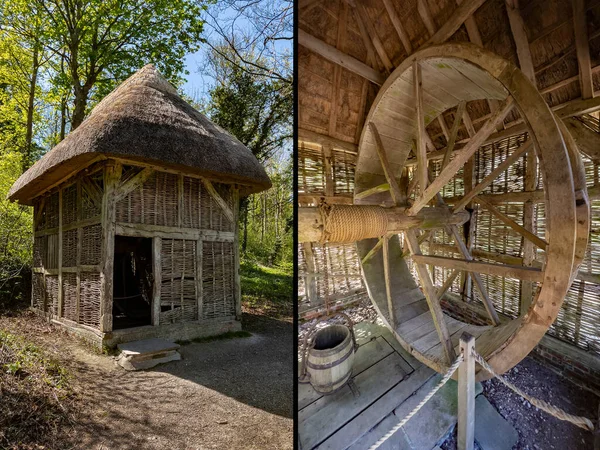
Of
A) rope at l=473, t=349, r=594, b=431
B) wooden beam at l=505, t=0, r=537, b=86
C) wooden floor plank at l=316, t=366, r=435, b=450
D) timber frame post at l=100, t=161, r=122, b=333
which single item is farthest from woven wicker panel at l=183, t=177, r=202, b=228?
wooden beam at l=505, t=0, r=537, b=86

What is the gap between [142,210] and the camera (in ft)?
7.39

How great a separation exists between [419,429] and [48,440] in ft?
6.07

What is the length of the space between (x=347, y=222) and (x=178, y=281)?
1803 mm

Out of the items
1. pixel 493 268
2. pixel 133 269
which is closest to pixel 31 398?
pixel 493 268

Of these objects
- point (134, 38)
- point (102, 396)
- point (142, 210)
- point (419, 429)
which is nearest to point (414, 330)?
point (419, 429)

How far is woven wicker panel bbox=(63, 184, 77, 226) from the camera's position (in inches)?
85.6

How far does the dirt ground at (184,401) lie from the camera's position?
1.46 metres

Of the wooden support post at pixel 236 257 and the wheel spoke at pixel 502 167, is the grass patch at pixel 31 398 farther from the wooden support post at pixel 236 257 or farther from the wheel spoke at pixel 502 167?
the wheel spoke at pixel 502 167

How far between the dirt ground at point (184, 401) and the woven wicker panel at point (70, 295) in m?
0.18

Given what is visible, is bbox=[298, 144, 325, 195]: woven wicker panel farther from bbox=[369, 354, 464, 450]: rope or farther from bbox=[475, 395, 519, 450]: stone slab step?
bbox=[475, 395, 519, 450]: stone slab step

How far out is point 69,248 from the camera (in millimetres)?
2207

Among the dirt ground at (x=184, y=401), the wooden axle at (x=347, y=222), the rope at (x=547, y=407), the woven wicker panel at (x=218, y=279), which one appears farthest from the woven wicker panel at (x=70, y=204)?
the rope at (x=547, y=407)

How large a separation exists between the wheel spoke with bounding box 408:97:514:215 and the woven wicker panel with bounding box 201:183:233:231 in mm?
1537

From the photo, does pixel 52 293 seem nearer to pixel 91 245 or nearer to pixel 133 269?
pixel 91 245
